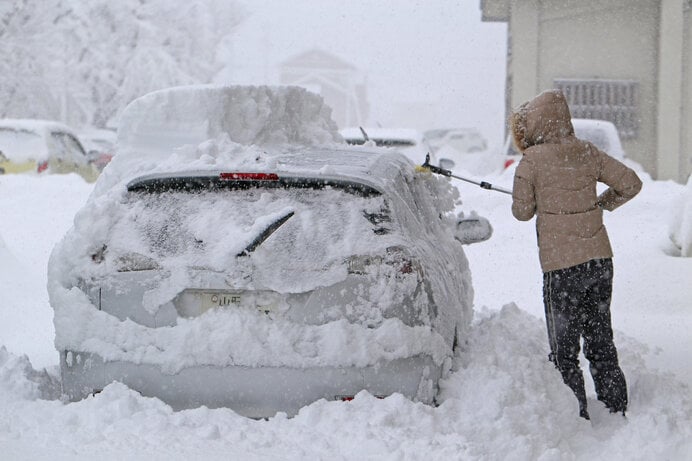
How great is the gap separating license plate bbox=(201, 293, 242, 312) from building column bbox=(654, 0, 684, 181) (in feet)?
60.7

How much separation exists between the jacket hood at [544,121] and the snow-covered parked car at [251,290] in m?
0.90

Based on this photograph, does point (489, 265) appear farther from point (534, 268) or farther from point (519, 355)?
point (519, 355)

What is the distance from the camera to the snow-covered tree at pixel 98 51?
38.0m

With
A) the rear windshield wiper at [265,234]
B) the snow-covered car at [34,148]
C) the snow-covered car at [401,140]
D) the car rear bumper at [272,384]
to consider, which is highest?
Answer: the rear windshield wiper at [265,234]

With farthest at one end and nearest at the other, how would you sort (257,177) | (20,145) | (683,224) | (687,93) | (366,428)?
(687,93), (20,145), (683,224), (257,177), (366,428)

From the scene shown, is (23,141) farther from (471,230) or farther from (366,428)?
(366,428)

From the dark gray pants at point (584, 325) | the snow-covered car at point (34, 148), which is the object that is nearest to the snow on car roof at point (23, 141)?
the snow-covered car at point (34, 148)

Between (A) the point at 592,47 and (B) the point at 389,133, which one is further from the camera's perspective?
(A) the point at 592,47

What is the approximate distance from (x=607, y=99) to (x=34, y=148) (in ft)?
40.2

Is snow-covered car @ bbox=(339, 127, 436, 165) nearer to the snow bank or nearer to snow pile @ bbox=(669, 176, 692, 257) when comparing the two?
snow pile @ bbox=(669, 176, 692, 257)

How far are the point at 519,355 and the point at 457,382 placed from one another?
950mm

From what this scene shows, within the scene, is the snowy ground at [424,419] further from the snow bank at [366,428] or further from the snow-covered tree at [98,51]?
the snow-covered tree at [98,51]

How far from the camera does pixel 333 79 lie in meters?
85.9

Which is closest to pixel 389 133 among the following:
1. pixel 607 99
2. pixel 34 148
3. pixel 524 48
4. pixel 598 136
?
pixel 598 136
